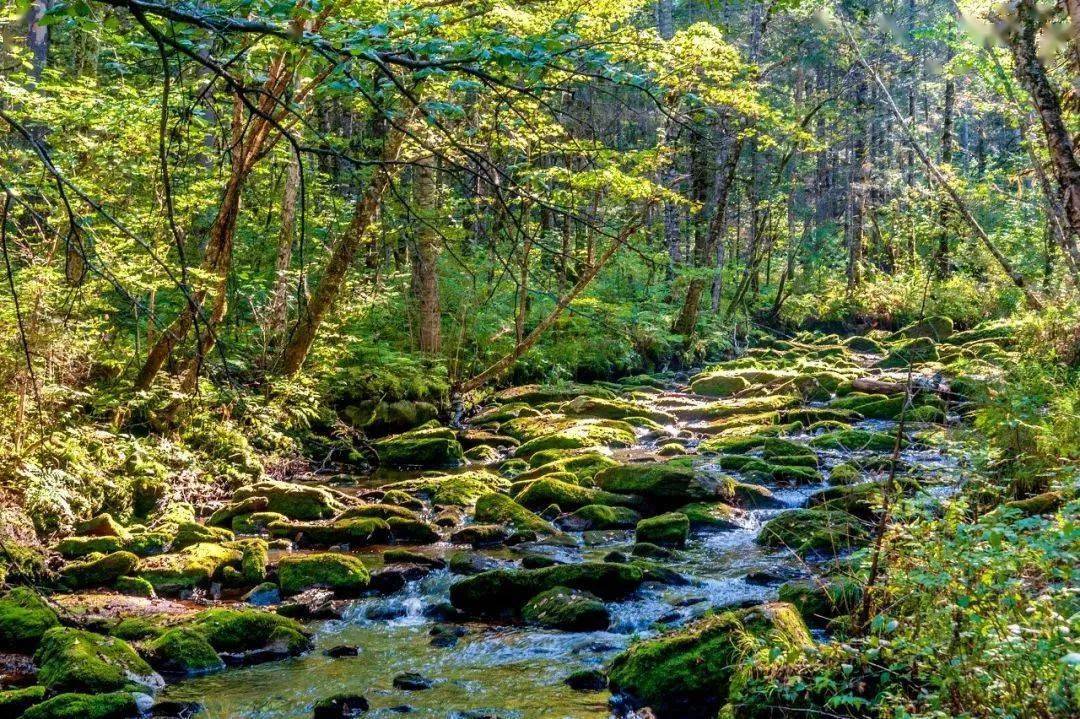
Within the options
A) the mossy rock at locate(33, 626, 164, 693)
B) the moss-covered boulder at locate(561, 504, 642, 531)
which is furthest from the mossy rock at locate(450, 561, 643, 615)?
the mossy rock at locate(33, 626, 164, 693)

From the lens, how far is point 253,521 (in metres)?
9.59

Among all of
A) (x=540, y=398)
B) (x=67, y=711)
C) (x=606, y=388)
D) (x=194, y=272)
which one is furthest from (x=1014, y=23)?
(x=606, y=388)

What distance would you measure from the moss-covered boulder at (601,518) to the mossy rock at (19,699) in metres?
5.74

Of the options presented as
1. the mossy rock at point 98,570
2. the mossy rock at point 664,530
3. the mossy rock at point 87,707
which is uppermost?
the mossy rock at point 87,707

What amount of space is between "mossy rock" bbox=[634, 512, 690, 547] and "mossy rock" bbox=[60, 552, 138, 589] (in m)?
4.92

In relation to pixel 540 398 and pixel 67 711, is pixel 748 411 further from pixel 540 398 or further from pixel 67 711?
pixel 67 711

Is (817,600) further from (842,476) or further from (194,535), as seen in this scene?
(194,535)

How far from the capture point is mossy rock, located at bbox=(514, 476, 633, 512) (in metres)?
10.4

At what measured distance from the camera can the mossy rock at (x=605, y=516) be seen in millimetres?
9758

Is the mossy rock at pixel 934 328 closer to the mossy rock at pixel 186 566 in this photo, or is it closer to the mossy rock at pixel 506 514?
the mossy rock at pixel 506 514

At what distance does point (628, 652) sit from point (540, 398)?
11544 millimetres

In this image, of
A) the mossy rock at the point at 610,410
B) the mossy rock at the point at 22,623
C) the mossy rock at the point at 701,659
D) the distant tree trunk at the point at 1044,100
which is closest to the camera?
the mossy rock at the point at 701,659

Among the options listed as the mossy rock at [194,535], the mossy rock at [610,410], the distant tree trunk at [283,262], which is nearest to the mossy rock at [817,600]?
the mossy rock at [194,535]

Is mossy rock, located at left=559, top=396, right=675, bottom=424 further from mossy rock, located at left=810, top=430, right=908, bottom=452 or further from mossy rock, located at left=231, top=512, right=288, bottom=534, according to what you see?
mossy rock, located at left=231, top=512, right=288, bottom=534
